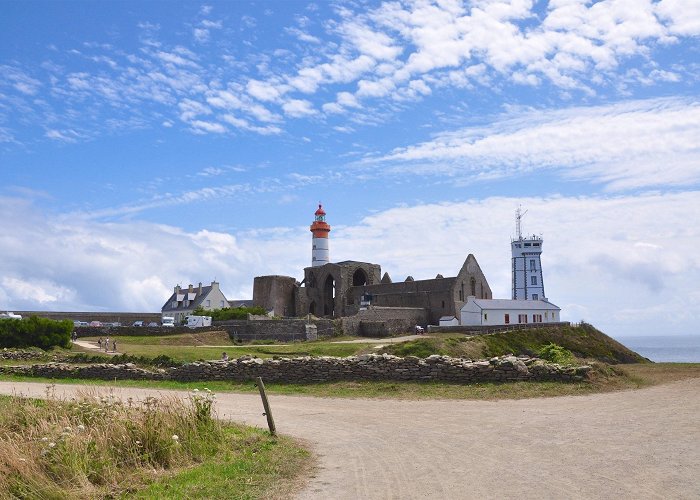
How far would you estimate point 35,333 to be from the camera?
39.7m

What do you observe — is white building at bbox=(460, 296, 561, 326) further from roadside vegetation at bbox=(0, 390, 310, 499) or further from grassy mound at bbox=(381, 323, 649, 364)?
roadside vegetation at bbox=(0, 390, 310, 499)

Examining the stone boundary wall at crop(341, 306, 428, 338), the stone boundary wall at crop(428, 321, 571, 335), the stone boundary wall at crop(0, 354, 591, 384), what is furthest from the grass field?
the stone boundary wall at crop(428, 321, 571, 335)

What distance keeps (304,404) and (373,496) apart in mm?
9369

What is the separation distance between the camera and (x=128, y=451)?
961 cm

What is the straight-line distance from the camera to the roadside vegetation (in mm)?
8445

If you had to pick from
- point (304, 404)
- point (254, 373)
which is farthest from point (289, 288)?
point (304, 404)

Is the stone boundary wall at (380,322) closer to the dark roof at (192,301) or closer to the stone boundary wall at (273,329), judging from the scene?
the stone boundary wall at (273,329)

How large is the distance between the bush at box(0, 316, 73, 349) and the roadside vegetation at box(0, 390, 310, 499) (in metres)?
30.4

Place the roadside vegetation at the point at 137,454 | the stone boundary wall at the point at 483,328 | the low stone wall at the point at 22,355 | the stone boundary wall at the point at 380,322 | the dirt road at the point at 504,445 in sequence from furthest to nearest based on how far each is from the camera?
1. the stone boundary wall at the point at 380,322
2. the stone boundary wall at the point at 483,328
3. the low stone wall at the point at 22,355
4. the roadside vegetation at the point at 137,454
5. the dirt road at the point at 504,445

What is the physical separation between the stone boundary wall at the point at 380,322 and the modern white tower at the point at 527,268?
35017mm

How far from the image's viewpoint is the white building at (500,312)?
5941cm

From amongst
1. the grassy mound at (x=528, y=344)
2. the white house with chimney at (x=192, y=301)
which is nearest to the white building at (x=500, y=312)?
the grassy mound at (x=528, y=344)


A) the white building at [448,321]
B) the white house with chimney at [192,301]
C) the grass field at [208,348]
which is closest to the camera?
the grass field at [208,348]

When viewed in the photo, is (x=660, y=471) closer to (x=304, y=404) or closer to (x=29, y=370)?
(x=304, y=404)
